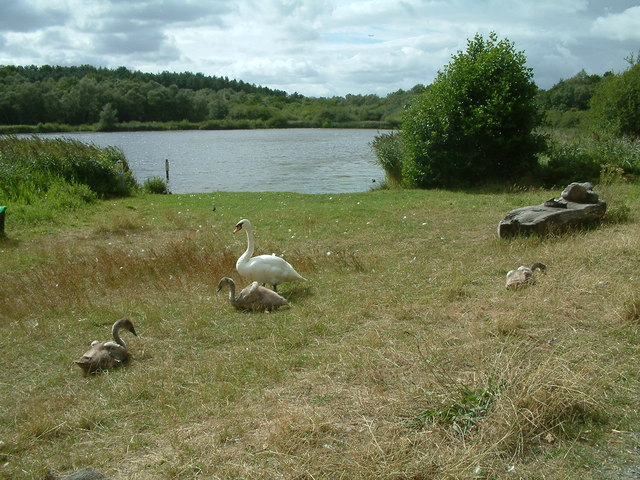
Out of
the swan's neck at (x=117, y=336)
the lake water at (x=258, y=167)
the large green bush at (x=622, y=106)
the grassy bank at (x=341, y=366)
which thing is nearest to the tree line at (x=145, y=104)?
the lake water at (x=258, y=167)

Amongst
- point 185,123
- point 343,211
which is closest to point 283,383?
point 343,211

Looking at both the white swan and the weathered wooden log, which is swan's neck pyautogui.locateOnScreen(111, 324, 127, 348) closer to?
the white swan

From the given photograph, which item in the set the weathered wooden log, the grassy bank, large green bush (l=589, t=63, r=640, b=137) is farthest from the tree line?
the grassy bank

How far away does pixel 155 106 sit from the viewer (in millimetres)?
95875

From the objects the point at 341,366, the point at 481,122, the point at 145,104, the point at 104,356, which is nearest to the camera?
the point at 341,366

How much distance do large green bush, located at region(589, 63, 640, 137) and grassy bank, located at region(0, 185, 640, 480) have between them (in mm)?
17182

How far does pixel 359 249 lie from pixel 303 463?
790 cm

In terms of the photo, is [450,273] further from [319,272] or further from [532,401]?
[532,401]

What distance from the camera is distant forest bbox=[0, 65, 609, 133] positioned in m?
71.2

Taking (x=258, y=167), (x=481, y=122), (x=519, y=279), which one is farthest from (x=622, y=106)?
(x=258, y=167)

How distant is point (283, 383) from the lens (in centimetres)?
538

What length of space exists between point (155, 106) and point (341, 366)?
97310 millimetres

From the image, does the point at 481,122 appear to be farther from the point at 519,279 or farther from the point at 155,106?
the point at 155,106

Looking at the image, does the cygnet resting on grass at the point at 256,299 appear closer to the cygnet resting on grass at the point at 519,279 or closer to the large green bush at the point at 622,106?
the cygnet resting on grass at the point at 519,279
